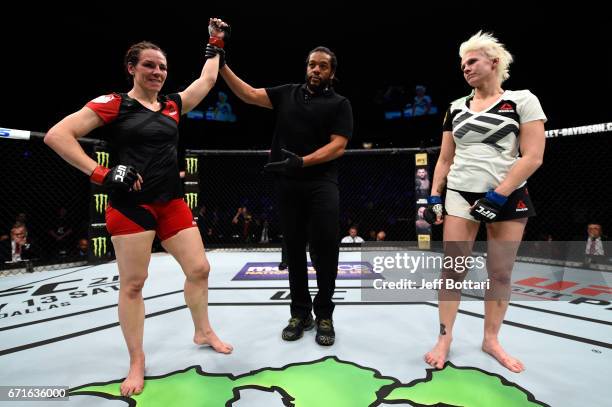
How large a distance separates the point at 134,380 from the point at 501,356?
5.32ft

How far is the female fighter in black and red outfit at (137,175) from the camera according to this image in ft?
4.09

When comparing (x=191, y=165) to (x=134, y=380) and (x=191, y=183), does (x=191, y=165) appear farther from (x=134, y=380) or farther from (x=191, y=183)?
(x=134, y=380)

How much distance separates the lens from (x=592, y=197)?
275 inches

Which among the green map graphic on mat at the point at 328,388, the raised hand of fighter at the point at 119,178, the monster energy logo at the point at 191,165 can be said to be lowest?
the green map graphic on mat at the point at 328,388

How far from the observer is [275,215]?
9.65 m

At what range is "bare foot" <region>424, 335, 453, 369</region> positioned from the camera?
1480 mm

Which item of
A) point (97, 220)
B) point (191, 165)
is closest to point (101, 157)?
point (97, 220)

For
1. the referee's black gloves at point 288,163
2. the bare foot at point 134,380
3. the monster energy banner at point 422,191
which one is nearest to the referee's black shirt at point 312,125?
the referee's black gloves at point 288,163

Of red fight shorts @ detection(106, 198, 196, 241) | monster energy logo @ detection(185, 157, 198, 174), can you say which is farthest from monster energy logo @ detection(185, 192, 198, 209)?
red fight shorts @ detection(106, 198, 196, 241)

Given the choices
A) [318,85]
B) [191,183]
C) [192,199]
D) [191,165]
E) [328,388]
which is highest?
[318,85]

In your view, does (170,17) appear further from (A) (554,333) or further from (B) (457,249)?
(A) (554,333)

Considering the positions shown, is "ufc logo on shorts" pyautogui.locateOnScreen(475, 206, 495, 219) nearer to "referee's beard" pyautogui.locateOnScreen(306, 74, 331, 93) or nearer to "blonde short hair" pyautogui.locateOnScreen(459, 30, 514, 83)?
"blonde short hair" pyautogui.locateOnScreen(459, 30, 514, 83)

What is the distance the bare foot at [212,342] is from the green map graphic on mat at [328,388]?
0.59 feet

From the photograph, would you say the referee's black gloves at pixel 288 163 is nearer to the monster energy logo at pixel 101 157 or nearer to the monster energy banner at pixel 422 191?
the monster energy banner at pixel 422 191
